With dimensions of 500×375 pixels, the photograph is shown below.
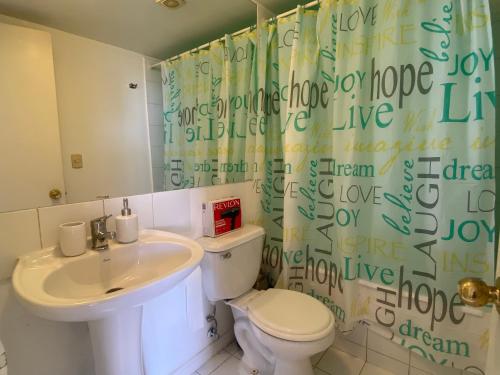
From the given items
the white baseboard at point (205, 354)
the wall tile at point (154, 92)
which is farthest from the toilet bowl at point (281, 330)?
the wall tile at point (154, 92)

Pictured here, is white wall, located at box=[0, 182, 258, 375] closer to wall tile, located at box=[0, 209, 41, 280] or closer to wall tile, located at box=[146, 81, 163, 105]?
wall tile, located at box=[0, 209, 41, 280]

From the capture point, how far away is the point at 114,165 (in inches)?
43.3

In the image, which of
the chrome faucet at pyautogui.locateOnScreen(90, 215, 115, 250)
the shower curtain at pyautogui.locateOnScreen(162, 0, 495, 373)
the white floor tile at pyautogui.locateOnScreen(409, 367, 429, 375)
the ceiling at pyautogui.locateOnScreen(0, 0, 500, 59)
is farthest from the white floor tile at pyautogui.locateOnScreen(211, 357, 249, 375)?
the ceiling at pyautogui.locateOnScreen(0, 0, 500, 59)

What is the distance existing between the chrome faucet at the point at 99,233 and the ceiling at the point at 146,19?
720mm

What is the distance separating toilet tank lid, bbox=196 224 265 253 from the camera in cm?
126

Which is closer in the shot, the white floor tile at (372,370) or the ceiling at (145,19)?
the ceiling at (145,19)

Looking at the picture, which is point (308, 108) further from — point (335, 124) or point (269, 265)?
point (269, 265)

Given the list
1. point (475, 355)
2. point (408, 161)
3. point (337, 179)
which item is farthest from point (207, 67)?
point (475, 355)

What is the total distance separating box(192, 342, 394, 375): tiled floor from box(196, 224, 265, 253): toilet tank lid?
750mm

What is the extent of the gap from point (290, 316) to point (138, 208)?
0.86m

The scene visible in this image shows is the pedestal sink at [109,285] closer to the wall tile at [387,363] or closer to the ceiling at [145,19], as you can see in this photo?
the ceiling at [145,19]

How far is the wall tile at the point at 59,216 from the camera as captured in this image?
89cm

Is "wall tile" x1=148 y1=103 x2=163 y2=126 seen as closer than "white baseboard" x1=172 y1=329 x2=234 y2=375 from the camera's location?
Yes

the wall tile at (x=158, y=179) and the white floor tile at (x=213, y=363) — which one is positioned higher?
Result: the wall tile at (x=158, y=179)
